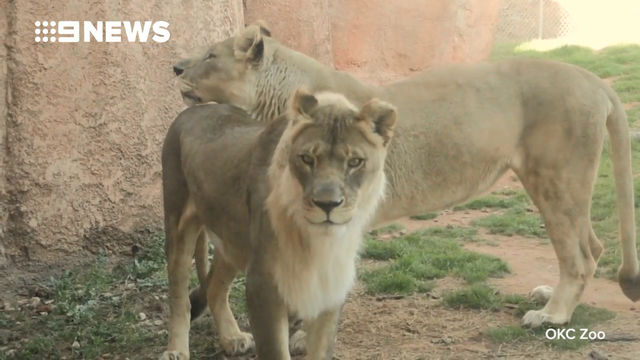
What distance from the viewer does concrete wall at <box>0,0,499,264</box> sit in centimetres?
537

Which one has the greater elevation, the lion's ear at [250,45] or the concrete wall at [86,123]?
the lion's ear at [250,45]

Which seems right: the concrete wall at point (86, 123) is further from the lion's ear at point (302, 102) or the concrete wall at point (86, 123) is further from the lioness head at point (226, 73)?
the lion's ear at point (302, 102)

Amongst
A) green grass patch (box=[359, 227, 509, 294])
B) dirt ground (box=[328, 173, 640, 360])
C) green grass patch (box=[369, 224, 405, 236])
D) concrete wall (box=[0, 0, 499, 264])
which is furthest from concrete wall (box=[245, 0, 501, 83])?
dirt ground (box=[328, 173, 640, 360])

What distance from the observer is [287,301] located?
3.35 metres

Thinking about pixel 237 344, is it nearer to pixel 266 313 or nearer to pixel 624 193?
pixel 266 313

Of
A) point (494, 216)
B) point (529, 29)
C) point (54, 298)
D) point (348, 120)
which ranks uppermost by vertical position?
point (529, 29)

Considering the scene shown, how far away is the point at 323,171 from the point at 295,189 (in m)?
0.16

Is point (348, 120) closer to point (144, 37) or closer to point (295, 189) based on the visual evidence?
point (295, 189)

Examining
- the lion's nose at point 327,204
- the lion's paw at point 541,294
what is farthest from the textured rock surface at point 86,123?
the lion's nose at point 327,204

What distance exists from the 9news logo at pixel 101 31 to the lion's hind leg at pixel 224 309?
1990 millimetres

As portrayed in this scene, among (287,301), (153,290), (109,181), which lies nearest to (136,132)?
(109,181)

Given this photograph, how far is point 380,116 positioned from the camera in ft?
10.3

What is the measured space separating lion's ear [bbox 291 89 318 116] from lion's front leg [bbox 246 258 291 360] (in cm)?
62

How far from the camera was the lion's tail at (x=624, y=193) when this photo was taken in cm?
468
